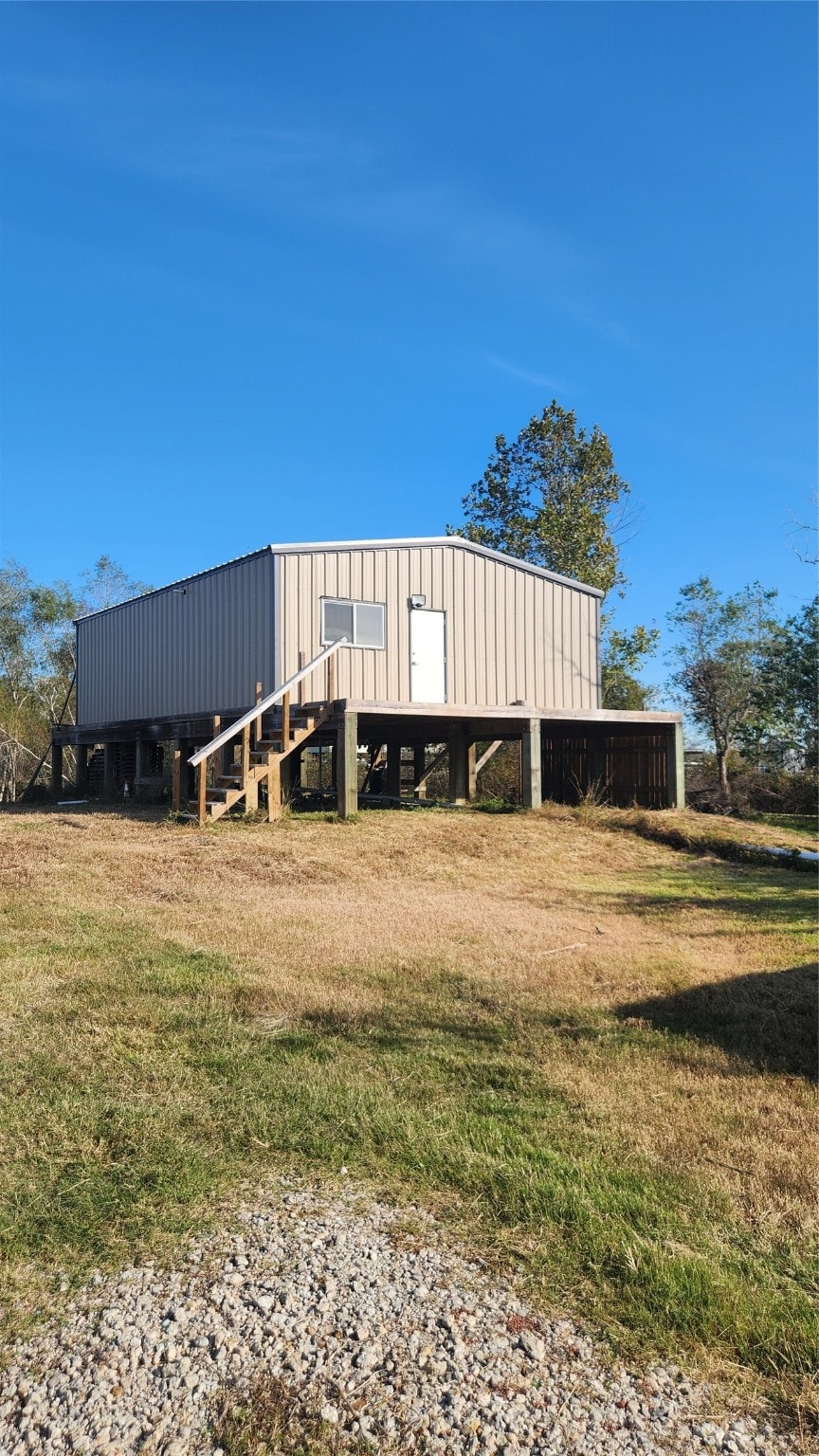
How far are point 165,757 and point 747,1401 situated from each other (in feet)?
68.2

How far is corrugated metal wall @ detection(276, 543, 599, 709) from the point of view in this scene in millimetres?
15289

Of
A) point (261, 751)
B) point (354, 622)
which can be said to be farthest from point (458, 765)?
point (261, 751)

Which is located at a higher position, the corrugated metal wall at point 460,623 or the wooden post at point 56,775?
the corrugated metal wall at point 460,623

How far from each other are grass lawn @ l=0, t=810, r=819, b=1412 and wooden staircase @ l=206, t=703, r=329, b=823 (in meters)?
4.09

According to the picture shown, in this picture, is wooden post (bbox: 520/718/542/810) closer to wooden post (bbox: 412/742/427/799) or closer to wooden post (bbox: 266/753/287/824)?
wooden post (bbox: 266/753/287/824)

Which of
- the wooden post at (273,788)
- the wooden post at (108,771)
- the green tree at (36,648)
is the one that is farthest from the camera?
the green tree at (36,648)

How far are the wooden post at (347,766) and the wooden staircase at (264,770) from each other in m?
0.40

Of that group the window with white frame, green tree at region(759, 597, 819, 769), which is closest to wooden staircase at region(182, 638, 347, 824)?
the window with white frame

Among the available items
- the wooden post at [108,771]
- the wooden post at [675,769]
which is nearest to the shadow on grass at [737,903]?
the wooden post at [675,769]

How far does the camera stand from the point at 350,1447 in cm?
187

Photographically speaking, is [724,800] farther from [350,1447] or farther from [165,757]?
[350,1447]

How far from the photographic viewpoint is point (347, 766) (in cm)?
A: 1325

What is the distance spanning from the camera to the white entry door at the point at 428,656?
16.3 m

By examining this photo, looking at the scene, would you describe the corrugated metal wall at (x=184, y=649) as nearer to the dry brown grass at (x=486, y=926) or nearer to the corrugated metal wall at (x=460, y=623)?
the corrugated metal wall at (x=460, y=623)
